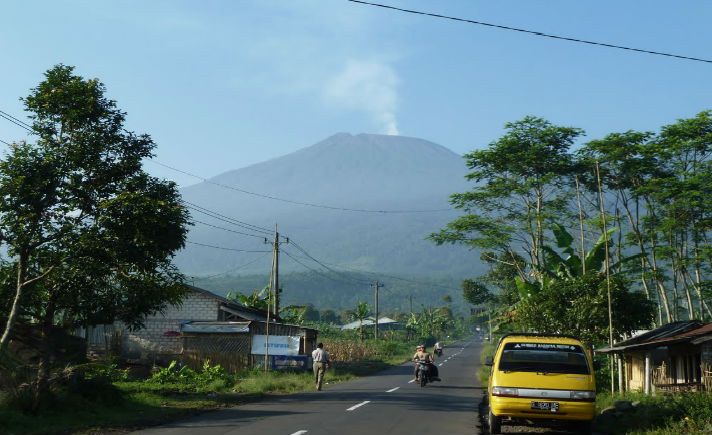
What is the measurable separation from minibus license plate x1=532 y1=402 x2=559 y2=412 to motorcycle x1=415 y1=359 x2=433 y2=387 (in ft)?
50.9

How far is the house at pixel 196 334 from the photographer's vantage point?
35.8 m

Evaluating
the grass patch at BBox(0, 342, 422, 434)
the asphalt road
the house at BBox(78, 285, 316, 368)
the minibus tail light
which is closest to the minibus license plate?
the minibus tail light

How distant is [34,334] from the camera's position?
23609 millimetres

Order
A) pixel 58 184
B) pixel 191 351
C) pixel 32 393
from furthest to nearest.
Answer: pixel 191 351 < pixel 58 184 < pixel 32 393

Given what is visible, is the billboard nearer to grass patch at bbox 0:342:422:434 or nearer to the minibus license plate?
grass patch at bbox 0:342:422:434

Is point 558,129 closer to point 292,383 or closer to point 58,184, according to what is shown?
point 292,383

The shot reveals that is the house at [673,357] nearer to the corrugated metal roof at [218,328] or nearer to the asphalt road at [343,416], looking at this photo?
the asphalt road at [343,416]

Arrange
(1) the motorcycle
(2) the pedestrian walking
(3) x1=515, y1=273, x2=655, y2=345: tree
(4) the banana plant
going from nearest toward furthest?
(2) the pedestrian walking < (3) x1=515, y1=273, x2=655, y2=345: tree < (1) the motorcycle < (4) the banana plant

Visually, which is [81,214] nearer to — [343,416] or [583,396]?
[343,416]

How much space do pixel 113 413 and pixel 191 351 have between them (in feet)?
64.4

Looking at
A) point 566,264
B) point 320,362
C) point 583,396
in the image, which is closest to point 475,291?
point 566,264

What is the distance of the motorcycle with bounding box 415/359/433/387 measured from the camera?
28.6m

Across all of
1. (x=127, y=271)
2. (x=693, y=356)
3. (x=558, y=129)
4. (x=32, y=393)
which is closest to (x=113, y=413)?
(x=32, y=393)

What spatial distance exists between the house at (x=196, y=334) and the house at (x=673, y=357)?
17.2 meters
